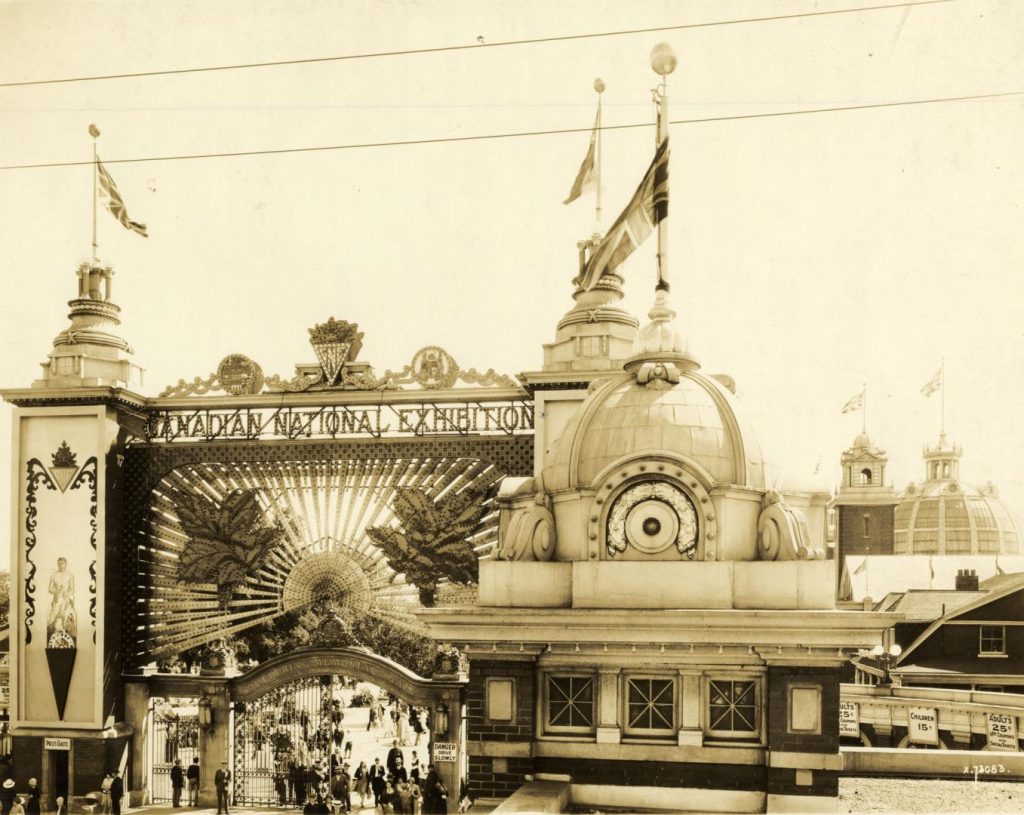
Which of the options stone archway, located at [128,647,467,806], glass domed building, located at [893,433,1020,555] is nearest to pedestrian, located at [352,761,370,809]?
stone archway, located at [128,647,467,806]

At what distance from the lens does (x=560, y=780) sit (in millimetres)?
14242

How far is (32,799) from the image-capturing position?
21.6 metres

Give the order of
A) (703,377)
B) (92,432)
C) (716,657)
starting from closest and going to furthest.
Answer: (716,657) < (703,377) < (92,432)

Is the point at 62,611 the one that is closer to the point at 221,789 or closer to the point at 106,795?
the point at 106,795

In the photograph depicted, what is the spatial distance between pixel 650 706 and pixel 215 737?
466 inches

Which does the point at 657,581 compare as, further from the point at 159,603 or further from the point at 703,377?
the point at 159,603

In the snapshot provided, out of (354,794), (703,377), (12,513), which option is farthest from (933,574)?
(12,513)

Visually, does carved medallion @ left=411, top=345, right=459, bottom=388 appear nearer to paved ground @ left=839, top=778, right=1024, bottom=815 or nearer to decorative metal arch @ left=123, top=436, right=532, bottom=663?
decorative metal arch @ left=123, top=436, right=532, bottom=663

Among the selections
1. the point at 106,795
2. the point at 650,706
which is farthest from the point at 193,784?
the point at 650,706

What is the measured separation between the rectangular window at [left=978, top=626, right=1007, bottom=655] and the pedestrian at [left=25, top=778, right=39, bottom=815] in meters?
23.8

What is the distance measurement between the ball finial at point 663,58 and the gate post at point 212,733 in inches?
604

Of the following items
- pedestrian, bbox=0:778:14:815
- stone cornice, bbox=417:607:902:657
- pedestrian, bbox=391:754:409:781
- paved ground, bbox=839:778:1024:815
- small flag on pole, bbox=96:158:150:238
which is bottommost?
pedestrian, bbox=0:778:14:815

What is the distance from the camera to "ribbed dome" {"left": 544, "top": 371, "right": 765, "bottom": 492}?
47.6 feet

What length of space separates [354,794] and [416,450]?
8.24 meters
